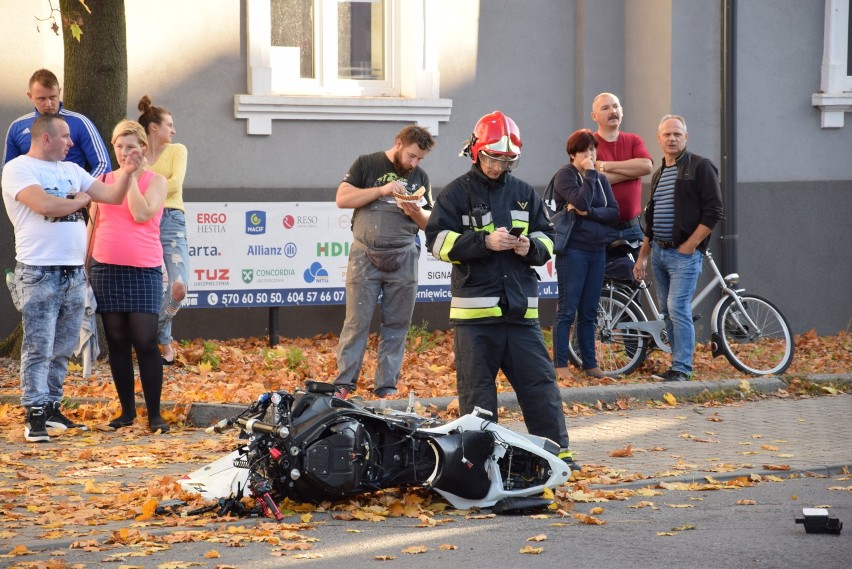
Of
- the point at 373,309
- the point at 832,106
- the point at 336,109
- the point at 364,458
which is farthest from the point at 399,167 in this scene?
the point at 832,106

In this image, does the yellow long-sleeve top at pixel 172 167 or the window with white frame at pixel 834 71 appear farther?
the window with white frame at pixel 834 71

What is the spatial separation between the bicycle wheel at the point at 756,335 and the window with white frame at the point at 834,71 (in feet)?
13.3

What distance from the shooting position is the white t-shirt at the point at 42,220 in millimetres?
8359

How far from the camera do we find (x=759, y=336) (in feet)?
35.8

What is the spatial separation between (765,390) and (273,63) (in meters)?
5.97

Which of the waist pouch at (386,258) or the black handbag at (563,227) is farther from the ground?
the black handbag at (563,227)

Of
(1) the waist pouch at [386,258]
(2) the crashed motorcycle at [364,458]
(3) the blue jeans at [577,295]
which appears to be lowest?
(2) the crashed motorcycle at [364,458]

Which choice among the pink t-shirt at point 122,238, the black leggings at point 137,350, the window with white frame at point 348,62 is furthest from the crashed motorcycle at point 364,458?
the window with white frame at point 348,62

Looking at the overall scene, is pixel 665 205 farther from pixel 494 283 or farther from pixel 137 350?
pixel 137 350

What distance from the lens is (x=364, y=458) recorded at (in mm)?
6184

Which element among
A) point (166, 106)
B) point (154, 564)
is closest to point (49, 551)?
Answer: point (154, 564)

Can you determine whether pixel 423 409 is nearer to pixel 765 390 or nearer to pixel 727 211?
pixel 765 390

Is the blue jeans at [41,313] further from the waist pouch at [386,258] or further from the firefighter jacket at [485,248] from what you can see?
the firefighter jacket at [485,248]

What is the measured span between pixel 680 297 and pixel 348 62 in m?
4.82
